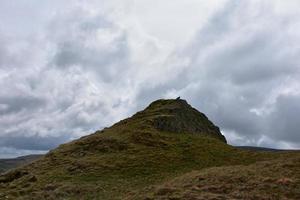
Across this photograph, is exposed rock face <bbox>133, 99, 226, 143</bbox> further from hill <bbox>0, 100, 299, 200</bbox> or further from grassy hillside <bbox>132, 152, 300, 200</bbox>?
grassy hillside <bbox>132, 152, 300, 200</bbox>

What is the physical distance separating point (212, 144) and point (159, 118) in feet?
31.8

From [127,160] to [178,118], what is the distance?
1787 centimetres

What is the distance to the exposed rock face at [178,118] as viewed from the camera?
68062mm

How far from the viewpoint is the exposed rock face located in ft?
223

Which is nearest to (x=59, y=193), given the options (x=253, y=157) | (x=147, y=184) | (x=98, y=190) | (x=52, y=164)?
(x=98, y=190)

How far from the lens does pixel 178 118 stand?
70438 mm

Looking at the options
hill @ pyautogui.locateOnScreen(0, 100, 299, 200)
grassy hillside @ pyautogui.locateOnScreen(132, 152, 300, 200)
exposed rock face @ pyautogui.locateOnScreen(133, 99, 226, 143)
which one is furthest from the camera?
exposed rock face @ pyautogui.locateOnScreen(133, 99, 226, 143)

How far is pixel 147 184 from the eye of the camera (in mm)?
45719

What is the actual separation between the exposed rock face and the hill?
16 centimetres

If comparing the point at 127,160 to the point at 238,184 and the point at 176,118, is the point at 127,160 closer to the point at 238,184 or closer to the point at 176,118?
the point at 176,118

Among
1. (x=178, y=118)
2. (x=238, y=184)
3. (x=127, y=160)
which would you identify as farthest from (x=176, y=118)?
(x=238, y=184)

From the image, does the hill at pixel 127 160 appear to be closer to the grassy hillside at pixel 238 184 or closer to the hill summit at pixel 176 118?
the hill summit at pixel 176 118

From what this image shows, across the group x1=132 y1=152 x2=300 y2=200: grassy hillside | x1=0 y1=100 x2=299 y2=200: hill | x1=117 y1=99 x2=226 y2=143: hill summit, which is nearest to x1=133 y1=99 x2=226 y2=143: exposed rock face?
x1=117 y1=99 x2=226 y2=143: hill summit

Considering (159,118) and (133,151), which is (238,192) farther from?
(159,118)
